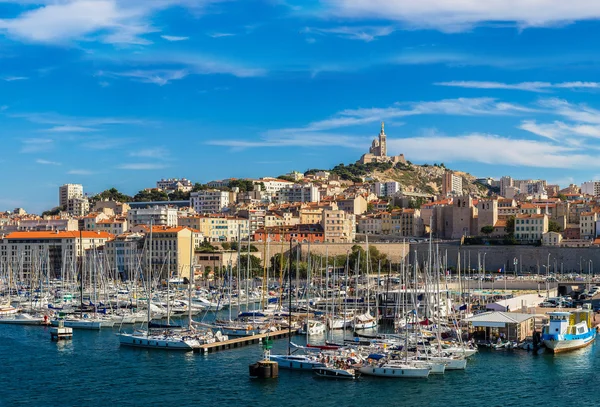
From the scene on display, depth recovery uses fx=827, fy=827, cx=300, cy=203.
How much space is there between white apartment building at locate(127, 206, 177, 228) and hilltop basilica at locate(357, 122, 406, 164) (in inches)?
2344

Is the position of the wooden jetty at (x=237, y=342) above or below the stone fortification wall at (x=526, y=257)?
below

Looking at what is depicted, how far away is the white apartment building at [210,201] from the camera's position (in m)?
98.0

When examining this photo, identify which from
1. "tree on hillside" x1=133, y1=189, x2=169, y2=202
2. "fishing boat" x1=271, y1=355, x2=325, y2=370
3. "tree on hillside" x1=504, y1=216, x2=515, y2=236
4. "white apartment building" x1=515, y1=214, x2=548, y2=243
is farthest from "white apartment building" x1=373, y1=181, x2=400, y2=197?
"fishing boat" x1=271, y1=355, x2=325, y2=370

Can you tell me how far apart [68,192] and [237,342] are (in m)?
94.9

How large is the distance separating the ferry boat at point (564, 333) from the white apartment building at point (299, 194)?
72093 mm

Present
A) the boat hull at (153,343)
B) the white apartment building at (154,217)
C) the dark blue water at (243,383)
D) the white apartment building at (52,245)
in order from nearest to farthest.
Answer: the dark blue water at (243,383), the boat hull at (153,343), the white apartment building at (52,245), the white apartment building at (154,217)

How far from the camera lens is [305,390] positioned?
2389cm

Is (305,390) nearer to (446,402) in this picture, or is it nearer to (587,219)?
(446,402)

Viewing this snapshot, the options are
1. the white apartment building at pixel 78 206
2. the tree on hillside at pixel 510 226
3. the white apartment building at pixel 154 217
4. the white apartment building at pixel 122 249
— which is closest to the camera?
the white apartment building at pixel 122 249

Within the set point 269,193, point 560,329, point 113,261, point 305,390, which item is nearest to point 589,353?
point 560,329

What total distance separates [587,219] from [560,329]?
44599 mm

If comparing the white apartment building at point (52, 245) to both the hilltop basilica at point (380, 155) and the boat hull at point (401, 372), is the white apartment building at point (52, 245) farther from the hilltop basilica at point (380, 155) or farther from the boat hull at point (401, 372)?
the hilltop basilica at point (380, 155)

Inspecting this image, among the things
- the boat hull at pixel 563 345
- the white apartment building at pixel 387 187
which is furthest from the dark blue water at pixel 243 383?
the white apartment building at pixel 387 187

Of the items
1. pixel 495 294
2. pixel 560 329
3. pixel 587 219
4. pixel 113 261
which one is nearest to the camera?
pixel 560 329
